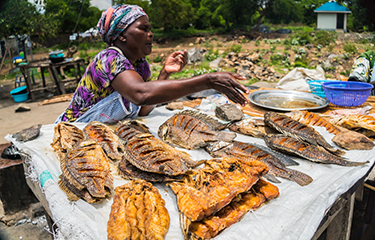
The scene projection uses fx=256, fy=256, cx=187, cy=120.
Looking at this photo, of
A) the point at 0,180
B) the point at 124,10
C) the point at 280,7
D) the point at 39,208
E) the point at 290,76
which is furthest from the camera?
the point at 280,7

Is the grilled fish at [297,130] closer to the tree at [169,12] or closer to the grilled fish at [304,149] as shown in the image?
the grilled fish at [304,149]

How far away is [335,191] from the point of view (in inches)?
60.6

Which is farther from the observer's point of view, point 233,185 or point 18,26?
point 18,26

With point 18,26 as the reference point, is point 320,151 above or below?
below

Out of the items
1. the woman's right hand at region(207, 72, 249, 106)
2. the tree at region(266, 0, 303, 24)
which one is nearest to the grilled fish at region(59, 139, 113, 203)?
the woman's right hand at region(207, 72, 249, 106)

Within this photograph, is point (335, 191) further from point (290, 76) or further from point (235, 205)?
point (290, 76)

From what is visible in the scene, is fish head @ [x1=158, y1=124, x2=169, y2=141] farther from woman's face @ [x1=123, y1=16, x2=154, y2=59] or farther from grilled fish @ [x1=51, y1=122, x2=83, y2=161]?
woman's face @ [x1=123, y1=16, x2=154, y2=59]

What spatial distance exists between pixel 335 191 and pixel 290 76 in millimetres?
3999

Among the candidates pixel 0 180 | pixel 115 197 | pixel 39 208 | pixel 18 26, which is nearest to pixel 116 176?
pixel 115 197

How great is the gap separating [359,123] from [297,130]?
2.33 ft

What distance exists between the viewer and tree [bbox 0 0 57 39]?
1127 cm

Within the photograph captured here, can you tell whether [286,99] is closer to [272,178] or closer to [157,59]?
[272,178]

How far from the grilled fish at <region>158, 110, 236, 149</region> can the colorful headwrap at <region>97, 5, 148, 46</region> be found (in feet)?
3.62

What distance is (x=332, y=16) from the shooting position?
3128 centimetres
